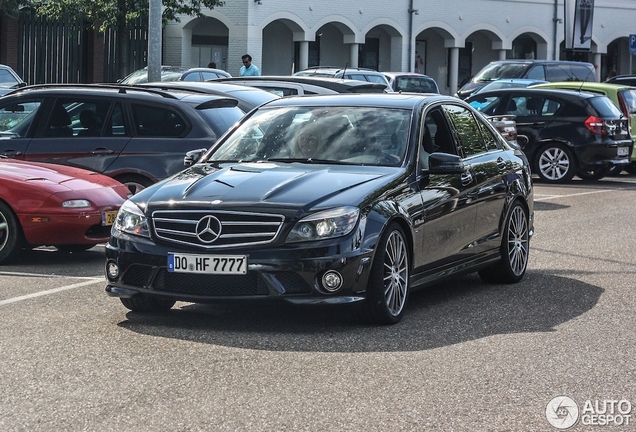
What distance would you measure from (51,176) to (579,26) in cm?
4235

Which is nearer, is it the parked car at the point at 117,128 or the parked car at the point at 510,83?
the parked car at the point at 117,128

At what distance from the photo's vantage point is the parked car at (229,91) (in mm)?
13992

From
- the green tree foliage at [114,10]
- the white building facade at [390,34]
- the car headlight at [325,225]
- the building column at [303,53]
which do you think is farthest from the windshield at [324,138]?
the building column at [303,53]

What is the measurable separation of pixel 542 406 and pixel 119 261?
3067 millimetres

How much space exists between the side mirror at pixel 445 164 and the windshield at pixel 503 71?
2537 centimetres

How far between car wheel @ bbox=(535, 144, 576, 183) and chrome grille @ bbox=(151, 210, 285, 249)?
1509 centimetres

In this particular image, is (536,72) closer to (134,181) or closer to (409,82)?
(409,82)

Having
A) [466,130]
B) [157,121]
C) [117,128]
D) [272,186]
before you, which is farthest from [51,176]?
[272,186]

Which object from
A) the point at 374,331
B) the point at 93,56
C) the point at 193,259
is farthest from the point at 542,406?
the point at 93,56

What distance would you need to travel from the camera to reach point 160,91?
13281 mm

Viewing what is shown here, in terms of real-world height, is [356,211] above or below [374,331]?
above

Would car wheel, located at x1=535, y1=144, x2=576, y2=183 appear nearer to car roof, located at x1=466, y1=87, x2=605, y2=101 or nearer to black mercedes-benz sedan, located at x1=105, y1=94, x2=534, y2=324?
car roof, located at x1=466, y1=87, x2=605, y2=101

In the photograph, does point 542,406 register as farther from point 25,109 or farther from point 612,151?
point 612,151

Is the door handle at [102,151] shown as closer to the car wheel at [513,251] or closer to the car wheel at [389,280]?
the car wheel at [513,251]
